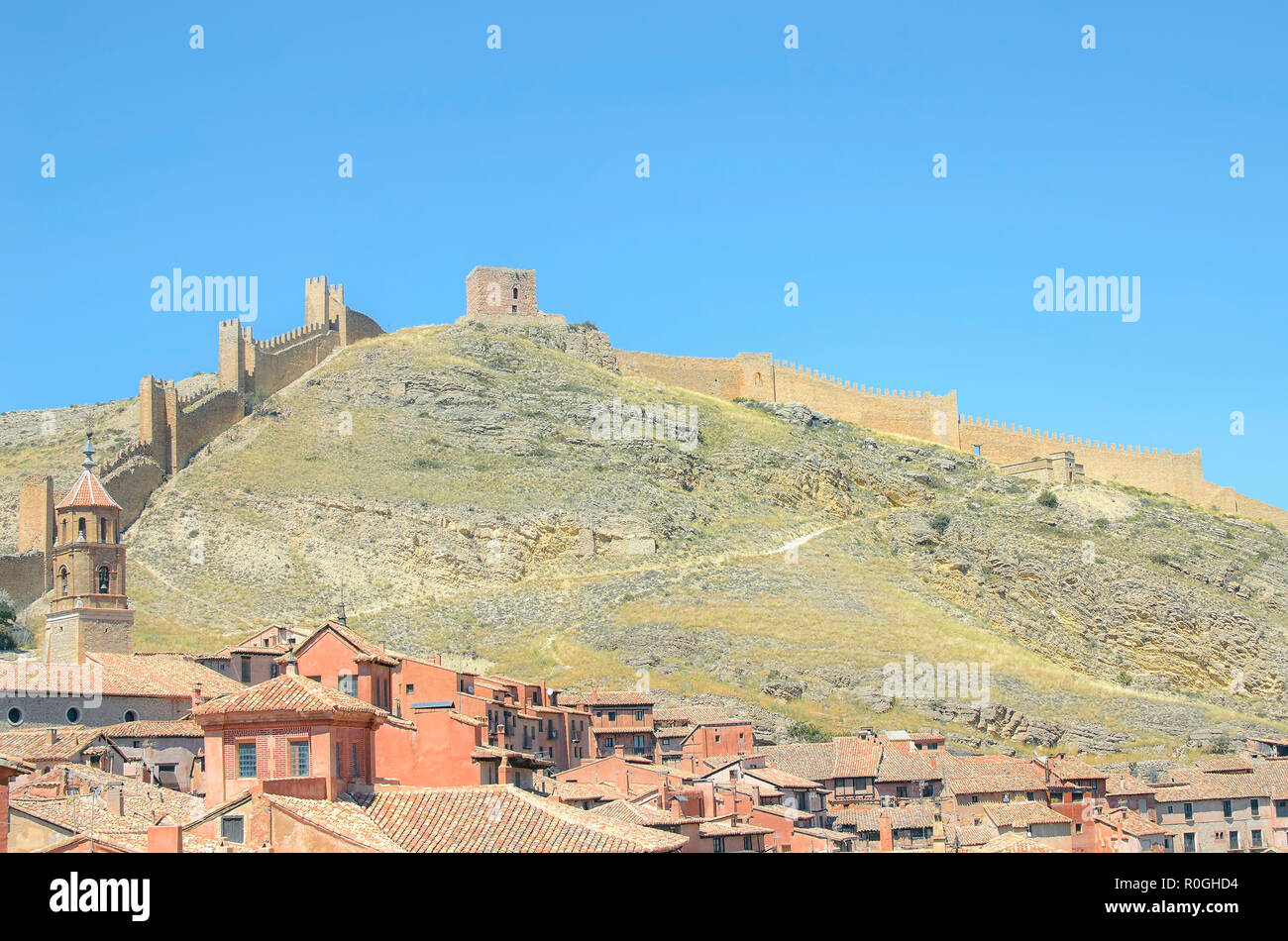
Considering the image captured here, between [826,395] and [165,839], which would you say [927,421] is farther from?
[165,839]

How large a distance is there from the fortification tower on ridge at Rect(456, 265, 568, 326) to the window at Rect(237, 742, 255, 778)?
109 m

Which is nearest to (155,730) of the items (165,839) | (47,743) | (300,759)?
(47,743)

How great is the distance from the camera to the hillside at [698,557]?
8725 cm

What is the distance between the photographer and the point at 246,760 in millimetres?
30484

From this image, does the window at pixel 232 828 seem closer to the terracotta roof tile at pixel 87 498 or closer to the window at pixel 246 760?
the window at pixel 246 760

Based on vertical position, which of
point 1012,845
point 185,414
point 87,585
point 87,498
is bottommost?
point 1012,845

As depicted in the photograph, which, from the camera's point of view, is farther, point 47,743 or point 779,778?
point 779,778

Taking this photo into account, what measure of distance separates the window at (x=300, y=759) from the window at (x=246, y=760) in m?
0.87

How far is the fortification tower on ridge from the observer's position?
456 feet

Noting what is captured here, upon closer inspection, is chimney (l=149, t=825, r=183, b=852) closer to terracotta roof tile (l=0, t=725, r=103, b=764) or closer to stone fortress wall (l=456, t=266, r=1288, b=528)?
terracotta roof tile (l=0, t=725, r=103, b=764)

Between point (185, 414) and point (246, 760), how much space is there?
270 feet

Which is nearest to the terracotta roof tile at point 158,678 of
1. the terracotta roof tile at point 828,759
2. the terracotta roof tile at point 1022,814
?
the terracotta roof tile at point 828,759

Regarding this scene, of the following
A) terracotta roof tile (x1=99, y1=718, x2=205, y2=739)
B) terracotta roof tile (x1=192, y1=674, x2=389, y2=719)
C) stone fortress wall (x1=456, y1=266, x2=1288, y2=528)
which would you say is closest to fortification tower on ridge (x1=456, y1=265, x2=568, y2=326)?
stone fortress wall (x1=456, y1=266, x2=1288, y2=528)

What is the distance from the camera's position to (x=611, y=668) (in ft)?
277
